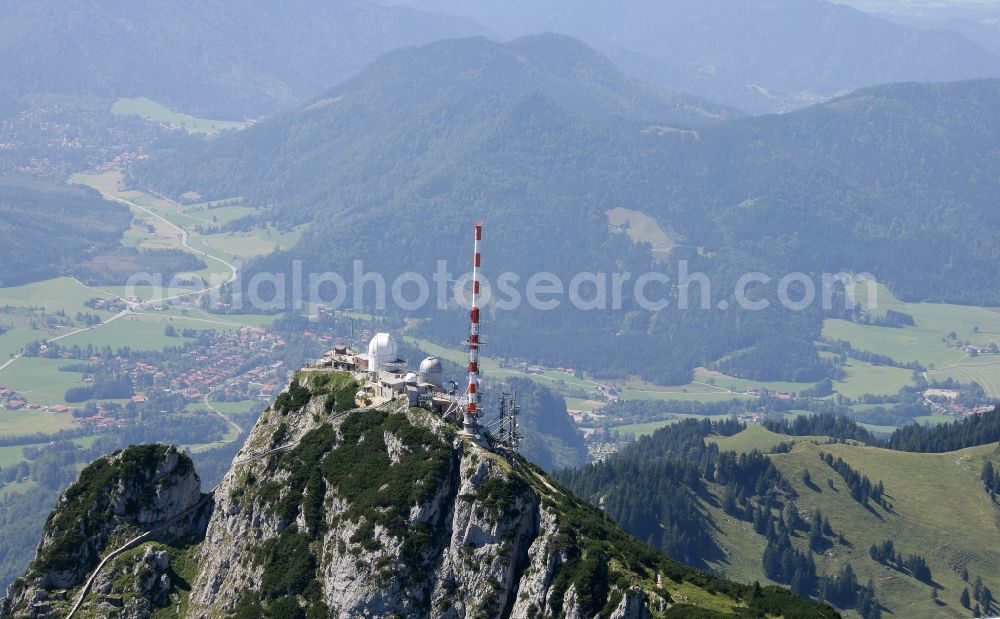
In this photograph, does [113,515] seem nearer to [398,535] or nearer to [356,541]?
[356,541]

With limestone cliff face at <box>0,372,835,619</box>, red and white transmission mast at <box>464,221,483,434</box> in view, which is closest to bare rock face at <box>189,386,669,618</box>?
limestone cliff face at <box>0,372,835,619</box>

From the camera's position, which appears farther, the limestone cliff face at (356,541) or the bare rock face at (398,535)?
the limestone cliff face at (356,541)

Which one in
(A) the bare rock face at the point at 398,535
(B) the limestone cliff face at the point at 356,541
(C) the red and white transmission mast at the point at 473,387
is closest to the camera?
(A) the bare rock face at the point at 398,535

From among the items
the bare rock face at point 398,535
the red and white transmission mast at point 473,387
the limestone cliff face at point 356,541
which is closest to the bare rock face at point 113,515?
the limestone cliff face at point 356,541

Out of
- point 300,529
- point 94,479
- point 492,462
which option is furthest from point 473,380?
point 94,479

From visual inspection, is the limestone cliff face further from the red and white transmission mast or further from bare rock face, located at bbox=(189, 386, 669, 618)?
the red and white transmission mast

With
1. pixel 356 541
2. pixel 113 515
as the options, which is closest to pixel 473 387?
pixel 356 541

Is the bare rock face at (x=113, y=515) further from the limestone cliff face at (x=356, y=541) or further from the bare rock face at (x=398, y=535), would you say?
the bare rock face at (x=398, y=535)

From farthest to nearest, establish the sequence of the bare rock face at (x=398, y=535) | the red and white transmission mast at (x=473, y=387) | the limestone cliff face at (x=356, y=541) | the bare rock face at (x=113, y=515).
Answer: the bare rock face at (x=113, y=515), the red and white transmission mast at (x=473, y=387), the limestone cliff face at (x=356, y=541), the bare rock face at (x=398, y=535)
